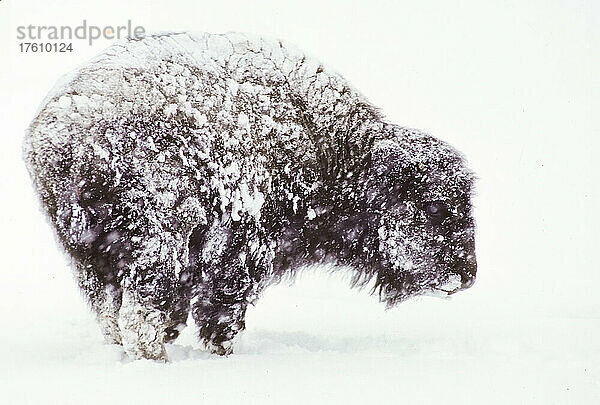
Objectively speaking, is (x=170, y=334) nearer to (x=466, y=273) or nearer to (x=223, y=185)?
(x=223, y=185)

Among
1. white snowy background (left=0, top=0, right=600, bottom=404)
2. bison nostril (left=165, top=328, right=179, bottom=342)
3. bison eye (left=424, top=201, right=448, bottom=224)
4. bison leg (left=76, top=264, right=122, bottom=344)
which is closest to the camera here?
white snowy background (left=0, top=0, right=600, bottom=404)

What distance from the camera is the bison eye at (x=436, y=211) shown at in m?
4.67

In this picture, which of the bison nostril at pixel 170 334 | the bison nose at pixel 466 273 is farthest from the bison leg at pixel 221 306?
the bison nose at pixel 466 273

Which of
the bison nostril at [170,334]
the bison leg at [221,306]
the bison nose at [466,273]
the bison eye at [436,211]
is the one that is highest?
the bison eye at [436,211]

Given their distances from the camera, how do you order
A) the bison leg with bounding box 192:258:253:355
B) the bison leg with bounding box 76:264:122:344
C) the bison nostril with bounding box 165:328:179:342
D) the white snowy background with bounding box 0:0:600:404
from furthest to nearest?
the bison nostril with bounding box 165:328:179:342 → the bison leg with bounding box 192:258:253:355 → the bison leg with bounding box 76:264:122:344 → the white snowy background with bounding box 0:0:600:404

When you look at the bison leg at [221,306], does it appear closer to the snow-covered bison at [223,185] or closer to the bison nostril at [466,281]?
the snow-covered bison at [223,185]

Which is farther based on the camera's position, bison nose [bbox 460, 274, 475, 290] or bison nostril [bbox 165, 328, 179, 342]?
bison nose [bbox 460, 274, 475, 290]

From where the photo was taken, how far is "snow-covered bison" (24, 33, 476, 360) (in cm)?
396

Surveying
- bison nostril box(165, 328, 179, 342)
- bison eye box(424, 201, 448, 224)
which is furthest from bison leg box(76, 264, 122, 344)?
bison eye box(424, 201, 448, 224)

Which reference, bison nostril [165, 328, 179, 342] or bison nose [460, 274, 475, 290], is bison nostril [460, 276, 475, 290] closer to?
bison nose [460, 274, 475, 290]

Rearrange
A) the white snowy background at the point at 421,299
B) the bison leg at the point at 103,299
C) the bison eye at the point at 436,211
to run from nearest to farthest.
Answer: the white snowy background at the point at 421,299
the bison leg at the point at 103,299
the bison eye at the point at 436,211

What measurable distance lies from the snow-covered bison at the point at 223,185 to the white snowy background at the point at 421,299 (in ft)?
0.96

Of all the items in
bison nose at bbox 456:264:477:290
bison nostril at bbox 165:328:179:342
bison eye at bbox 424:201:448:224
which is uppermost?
bison eye at bbox 424:201:448:224

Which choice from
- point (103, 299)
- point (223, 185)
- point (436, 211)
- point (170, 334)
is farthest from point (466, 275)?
point (103, 299)
